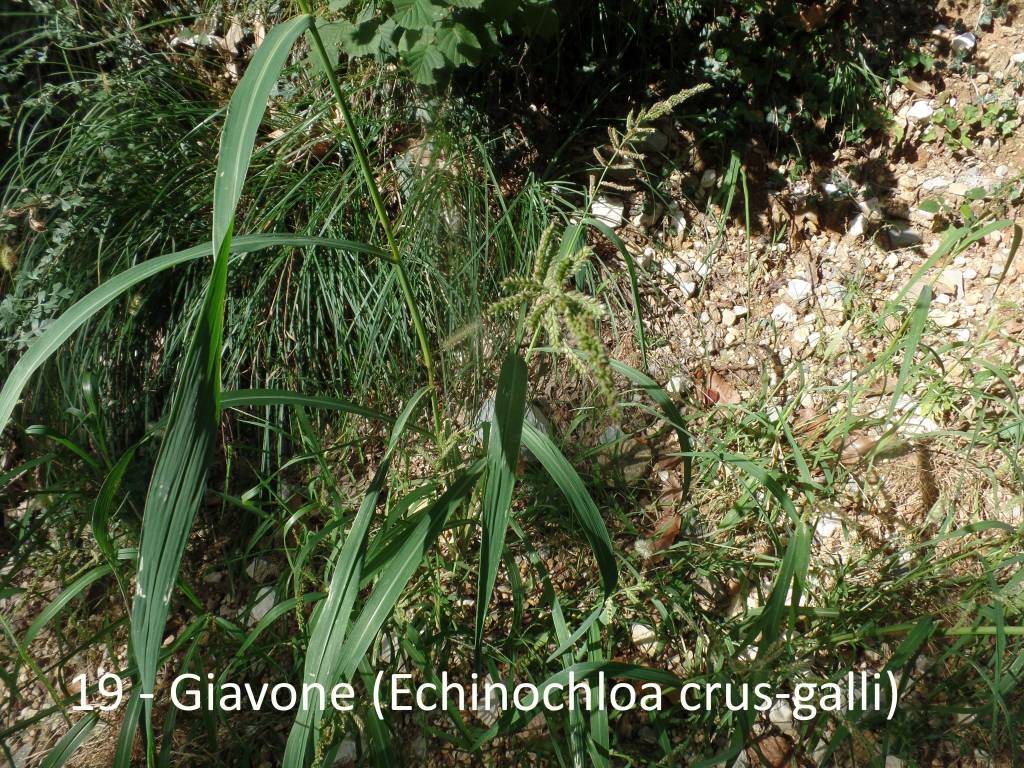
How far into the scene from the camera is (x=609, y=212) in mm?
2227

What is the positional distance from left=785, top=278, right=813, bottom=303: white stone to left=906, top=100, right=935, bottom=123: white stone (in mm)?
645

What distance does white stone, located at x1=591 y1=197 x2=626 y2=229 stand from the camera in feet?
7.27

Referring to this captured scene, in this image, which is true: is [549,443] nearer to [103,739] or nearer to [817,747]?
[817,747]

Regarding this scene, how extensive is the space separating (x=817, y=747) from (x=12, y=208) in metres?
2.22

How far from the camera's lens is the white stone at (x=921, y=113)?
2287 mm

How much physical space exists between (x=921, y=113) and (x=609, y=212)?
99 centimetres

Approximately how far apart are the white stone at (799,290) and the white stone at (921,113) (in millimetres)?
645

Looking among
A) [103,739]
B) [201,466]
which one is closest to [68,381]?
[103,739]

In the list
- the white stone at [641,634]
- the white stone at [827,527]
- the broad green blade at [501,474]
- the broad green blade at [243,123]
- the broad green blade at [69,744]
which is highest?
the broad green blade at [243,123]

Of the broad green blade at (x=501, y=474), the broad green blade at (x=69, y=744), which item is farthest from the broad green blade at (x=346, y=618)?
the broad green blade at (x=69, y=744)

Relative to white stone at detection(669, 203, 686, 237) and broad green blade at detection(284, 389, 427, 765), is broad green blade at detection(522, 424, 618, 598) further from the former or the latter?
white stone at detection(669, 203, 686, 237)

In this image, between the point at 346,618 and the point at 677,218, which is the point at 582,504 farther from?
the point at 677,218

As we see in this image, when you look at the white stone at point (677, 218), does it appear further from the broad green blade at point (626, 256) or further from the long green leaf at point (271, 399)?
the long green leaf at point (271, 399)

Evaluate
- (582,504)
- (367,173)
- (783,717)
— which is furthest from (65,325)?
(783,717)
